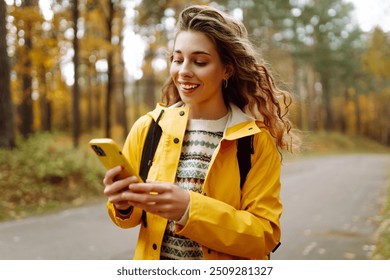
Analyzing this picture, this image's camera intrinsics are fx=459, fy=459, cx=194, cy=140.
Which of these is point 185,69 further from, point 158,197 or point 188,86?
point 158,197

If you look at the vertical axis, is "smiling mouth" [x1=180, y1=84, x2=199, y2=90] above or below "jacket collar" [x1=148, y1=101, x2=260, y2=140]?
above

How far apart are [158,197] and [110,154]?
0.21 metres

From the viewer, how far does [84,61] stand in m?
14.0

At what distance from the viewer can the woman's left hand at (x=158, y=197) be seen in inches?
56.7

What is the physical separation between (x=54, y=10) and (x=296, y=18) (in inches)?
692

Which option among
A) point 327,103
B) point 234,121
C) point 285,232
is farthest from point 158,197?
point 327,103

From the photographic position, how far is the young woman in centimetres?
161

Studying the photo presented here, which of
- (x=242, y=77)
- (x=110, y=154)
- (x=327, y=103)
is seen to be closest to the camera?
(x=110, y=154)

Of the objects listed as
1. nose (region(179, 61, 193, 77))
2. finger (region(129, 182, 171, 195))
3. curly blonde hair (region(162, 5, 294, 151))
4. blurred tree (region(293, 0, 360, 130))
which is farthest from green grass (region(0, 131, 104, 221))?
blurred tree (region(293, 0, 360, 130))

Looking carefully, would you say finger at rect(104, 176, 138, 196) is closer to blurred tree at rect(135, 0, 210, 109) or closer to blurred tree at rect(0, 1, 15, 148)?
blurred tree at rect(0, 1, 15, 148)

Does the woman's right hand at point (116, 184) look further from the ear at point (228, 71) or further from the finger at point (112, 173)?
the ear at point (228, 71)
